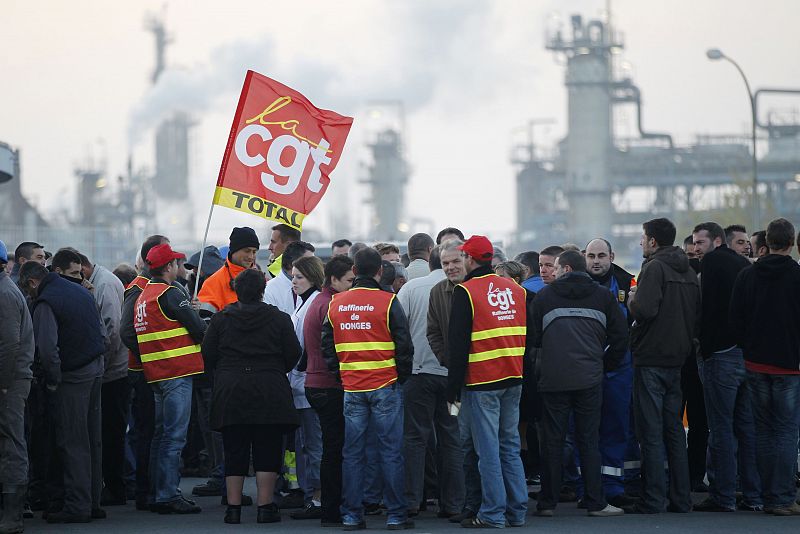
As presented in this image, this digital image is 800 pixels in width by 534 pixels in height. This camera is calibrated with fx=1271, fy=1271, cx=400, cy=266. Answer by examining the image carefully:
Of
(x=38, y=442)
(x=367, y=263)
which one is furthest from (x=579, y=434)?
(x=38, y=442)

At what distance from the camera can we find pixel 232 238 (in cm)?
1112

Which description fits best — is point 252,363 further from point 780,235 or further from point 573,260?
point 780,235

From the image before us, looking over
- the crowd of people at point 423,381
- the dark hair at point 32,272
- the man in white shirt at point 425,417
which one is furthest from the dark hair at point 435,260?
the dark hair at point 32,272

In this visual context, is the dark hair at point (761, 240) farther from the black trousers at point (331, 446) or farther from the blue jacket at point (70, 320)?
the blue jacket at point (70, 320)

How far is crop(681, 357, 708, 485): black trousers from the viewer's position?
11148 millimetres

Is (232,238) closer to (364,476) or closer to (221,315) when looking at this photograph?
(221,315)

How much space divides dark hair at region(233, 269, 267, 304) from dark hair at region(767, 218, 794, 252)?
13.1ft

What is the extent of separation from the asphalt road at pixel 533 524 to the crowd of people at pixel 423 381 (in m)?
0.15

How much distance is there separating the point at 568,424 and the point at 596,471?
2.39ft

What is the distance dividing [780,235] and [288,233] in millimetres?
4463

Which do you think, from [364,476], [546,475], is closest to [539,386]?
[546,475]

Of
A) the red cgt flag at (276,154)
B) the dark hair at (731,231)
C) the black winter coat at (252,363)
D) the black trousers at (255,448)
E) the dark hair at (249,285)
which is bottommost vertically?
the black trousers at (255,448)

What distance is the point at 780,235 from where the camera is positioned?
9.95 metres

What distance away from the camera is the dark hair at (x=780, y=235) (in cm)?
995
